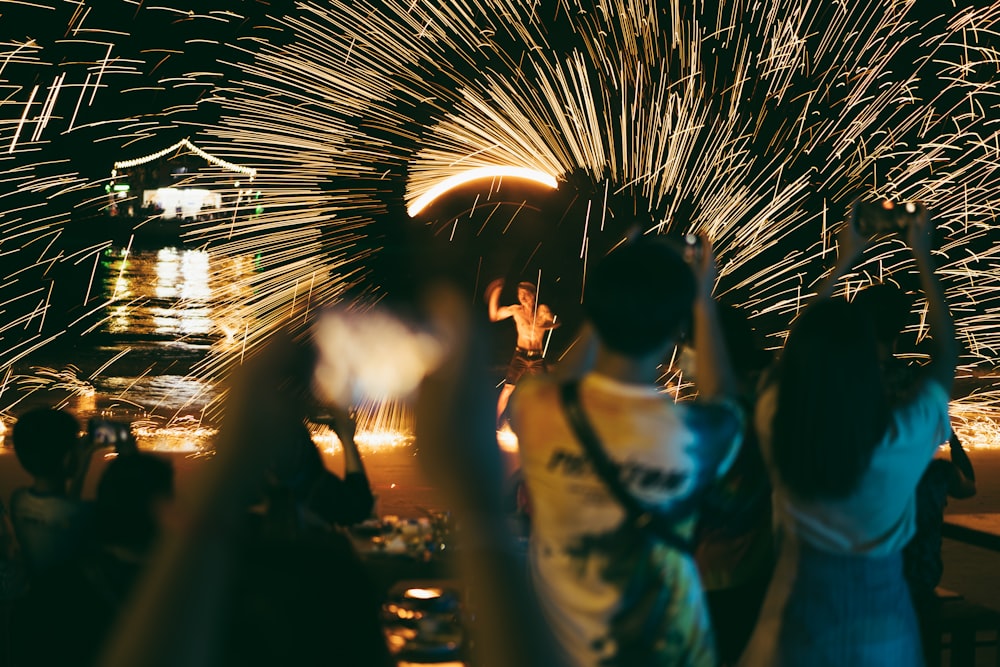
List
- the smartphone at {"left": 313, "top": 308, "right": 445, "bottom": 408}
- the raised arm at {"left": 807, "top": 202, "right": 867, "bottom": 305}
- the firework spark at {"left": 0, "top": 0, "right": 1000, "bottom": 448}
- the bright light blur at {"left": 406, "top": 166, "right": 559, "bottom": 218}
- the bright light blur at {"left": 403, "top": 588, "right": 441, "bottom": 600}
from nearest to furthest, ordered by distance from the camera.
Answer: the smartphone at {"left": 313, "top": 308, "right": 445, "bottom": 408} → the raised arm at {"left": 807, "top": 202, "right": 867, "bottom": 305} → the bright light blur at {"left": 403, "top": 588, "right": 441, "bottom": 600} → the firework spark at {"left": 0, "top": 0, "right": 1000, "bottom": 448} → the bright light blur at {"left": 406, "top": 166, "right": 559, "bottom": 218}

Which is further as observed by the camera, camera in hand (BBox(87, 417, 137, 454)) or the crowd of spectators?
camera in hand (BBox(87, 417, 137, 454))

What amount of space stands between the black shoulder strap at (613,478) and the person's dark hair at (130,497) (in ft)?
4.20

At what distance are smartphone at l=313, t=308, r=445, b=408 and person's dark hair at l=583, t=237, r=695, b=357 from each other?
0.82 meters

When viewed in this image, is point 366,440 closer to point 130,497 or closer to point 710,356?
point 130,497

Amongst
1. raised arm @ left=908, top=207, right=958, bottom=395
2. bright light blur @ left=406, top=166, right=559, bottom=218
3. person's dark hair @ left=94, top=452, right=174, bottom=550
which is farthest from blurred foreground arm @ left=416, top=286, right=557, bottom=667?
bright light blur @ left=406, top=166, right=559, bottom=218

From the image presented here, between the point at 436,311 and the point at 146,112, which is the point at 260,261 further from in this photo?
the point at 436,311

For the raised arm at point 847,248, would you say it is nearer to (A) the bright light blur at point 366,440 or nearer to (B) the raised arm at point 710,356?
(B) the raised arm at point 710,356

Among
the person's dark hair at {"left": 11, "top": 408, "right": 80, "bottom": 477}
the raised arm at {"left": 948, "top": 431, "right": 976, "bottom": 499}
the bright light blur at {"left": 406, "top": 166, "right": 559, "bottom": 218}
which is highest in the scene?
the bright light blur at {"left": 406, "top": 166, "right": 559, "bottom": 218}

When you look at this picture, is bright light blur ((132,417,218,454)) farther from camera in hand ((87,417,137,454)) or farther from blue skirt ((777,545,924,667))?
blue skirt ((777,545,924,667))

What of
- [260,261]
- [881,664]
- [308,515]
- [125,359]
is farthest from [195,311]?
[881,664]

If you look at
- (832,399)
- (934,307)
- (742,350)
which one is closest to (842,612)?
(832,399)

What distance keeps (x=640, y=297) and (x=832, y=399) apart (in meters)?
0.73

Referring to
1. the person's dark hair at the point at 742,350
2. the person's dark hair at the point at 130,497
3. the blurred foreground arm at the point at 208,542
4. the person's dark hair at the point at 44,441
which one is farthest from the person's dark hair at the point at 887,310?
the blurred foreground arm at the point at 208,542

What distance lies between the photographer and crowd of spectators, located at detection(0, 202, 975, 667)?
1.13 metres
